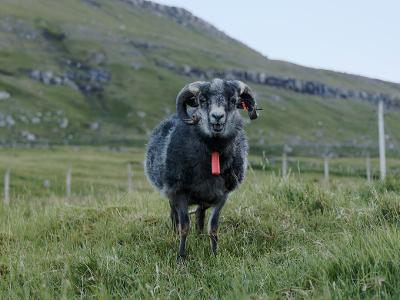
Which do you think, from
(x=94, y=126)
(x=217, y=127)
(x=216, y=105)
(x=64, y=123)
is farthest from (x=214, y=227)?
(x=94, y=126)

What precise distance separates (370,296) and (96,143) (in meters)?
147

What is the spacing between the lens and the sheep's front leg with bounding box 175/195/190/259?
6.77 metres

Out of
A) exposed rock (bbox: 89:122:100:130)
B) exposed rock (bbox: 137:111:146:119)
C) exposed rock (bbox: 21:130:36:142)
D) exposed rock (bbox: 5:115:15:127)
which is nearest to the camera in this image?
exposed rock (bbox: 21:130:36:142)

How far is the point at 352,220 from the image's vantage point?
714 cm

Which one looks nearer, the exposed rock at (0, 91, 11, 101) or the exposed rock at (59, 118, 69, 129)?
the exposed rock at (59, 118, 69, 129)

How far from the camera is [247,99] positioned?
775cm

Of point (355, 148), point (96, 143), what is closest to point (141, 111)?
point (96, 143)

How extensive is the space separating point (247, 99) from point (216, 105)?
913 millimetres

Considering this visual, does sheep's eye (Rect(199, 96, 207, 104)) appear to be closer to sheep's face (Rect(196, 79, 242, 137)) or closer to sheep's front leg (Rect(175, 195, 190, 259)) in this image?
sheep's face (Rect(196, 79, 242, 137))

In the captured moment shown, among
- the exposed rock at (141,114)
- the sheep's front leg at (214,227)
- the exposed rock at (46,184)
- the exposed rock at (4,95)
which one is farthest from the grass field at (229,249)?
the exposed rock at (141,114)

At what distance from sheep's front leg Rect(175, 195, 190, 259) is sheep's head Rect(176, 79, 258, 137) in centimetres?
101

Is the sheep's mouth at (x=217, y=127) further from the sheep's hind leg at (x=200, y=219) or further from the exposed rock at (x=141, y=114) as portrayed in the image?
the exposed rock at (x=141, y=114)

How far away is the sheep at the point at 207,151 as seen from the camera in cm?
710

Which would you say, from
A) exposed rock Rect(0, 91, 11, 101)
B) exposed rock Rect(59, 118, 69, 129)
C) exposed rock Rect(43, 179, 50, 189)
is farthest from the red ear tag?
exposed rock Rect(0, 91, 11, 101)
